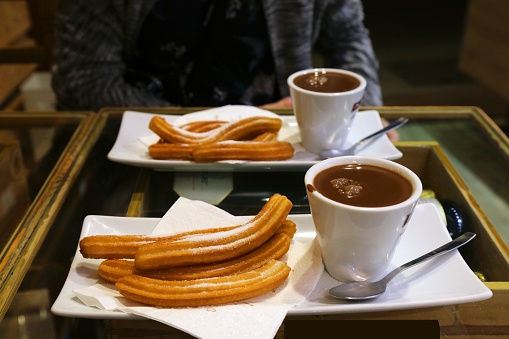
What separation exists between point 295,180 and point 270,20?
593 millimetres

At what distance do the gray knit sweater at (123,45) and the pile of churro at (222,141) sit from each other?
395 millimetres

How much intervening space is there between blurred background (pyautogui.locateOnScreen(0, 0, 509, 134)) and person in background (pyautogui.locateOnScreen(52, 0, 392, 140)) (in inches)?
21.7

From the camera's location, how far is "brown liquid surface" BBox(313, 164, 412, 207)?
1.89 ft

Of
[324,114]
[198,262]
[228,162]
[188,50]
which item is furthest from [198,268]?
[188,50]

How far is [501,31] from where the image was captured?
7.79 ft

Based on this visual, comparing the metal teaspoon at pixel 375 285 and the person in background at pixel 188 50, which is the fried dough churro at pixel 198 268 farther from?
the person in background at pixel 188 50

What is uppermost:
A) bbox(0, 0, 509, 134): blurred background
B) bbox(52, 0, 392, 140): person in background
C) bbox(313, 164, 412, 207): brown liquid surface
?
bbox(313, 164, 412, 207): brown liquid surface

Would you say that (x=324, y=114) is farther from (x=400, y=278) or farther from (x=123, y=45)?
(x=123, y=45)

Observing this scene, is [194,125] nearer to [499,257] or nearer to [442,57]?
[499,257]

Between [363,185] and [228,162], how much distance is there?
11.6 inches

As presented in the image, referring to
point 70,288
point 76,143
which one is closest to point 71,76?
point 76,143

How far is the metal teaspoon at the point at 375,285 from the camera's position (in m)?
0.57

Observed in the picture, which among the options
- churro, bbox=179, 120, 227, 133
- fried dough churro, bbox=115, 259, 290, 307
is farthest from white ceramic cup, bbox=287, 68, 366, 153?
fried dough churro, bbox=115, 259, 290, 307

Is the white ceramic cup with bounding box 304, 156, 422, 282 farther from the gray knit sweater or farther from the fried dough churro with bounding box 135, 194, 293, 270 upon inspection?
the gray knit sweater
